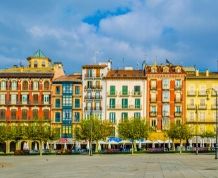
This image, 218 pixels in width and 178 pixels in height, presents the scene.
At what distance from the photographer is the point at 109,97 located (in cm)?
12512

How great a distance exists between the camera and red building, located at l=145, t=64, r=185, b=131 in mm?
123188

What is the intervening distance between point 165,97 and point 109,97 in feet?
38.7

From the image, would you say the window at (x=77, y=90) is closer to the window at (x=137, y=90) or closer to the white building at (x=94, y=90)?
the white building at (x=94, y=90)

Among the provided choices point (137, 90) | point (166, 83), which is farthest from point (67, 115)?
point (166, 83)

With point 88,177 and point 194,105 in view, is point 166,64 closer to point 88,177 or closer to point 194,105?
point 194,105

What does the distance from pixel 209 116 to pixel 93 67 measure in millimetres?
26455

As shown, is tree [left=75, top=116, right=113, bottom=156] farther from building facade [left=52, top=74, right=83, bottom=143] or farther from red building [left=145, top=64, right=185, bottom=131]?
Result: red building [left=145, top=64, right=185, bottom=131]

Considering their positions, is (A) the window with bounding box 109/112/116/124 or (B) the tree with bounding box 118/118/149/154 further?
(A) the window with bounding box 109/112/116/124

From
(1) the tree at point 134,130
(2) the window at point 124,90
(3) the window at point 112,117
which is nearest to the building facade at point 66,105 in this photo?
(3) the window at point 112,117

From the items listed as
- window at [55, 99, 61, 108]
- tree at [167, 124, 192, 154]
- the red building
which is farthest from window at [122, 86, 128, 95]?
tree at [167, 124, 192, 154]

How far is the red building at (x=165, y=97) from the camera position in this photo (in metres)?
123

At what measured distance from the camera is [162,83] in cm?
12381

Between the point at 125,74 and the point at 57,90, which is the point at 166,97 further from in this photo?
the point at 57,90

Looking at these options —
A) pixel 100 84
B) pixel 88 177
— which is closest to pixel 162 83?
pixel 100 84
